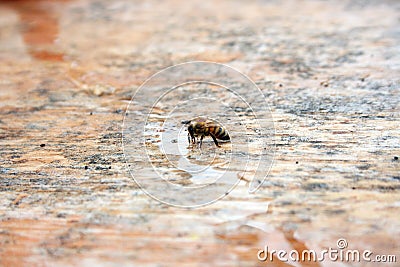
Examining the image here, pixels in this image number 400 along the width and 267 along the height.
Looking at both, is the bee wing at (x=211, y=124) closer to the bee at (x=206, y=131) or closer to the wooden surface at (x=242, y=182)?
the bee at (x=206, y=131)

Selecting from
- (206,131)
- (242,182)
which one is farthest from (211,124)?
(242,182)

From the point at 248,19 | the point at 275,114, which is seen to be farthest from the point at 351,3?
the point at 275,114

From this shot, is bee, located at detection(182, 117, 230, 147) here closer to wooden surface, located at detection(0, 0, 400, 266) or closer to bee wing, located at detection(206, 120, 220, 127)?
bee wing, located at detection(206, 120, 220, 127)

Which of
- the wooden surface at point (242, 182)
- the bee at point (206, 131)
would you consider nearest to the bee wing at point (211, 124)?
the bee at point (206, 131)

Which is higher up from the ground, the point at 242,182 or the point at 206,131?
the point at 206,131

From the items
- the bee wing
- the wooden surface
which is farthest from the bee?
the wooden surface

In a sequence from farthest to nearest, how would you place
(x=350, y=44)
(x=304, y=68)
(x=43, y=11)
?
(x=43, y=11), (x=350, y=44), (x=304, y=68)

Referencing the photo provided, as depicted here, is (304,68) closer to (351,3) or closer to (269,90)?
(269,90)

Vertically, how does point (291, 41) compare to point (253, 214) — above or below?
above

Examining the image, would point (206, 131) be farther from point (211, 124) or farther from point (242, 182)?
point (242, 182)
